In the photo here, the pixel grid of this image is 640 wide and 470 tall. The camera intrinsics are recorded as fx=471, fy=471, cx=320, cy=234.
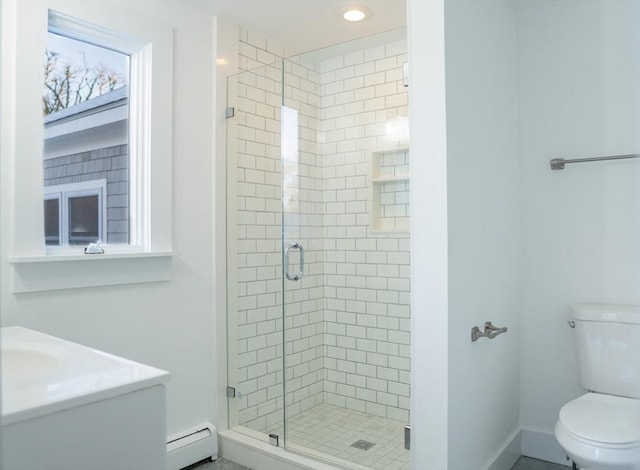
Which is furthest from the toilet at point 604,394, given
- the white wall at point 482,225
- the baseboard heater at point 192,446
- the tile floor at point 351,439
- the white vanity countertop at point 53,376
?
the white vanity countertop at point 53,376

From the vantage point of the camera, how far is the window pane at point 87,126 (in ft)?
3.64

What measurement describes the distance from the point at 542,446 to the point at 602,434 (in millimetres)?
860

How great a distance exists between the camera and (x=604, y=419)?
6.36 feet

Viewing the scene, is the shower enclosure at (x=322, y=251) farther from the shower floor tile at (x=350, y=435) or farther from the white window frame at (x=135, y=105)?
the white window frame at (x=135, y=105)

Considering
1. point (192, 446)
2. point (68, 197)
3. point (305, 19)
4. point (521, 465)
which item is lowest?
point (521, 465)

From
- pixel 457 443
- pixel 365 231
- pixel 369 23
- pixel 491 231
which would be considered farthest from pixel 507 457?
pixel 369 23

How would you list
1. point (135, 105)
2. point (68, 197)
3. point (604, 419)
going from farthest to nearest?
point (604, 419), point (135, 105), point (68, 197)

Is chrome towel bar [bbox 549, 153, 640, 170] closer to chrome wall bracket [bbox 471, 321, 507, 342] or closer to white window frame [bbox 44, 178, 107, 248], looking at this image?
chrome wall bracket [bbox 471, 321, 507, 342]

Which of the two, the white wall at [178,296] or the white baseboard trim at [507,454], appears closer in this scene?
the white wall at [178,296]

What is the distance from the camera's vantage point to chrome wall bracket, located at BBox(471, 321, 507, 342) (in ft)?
6.80

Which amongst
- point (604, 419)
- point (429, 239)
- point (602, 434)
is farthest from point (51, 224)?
point (604, 419)

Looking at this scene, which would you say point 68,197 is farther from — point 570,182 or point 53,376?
point 570,182

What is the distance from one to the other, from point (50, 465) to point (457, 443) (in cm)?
155

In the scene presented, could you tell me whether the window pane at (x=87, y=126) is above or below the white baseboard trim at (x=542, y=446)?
above
